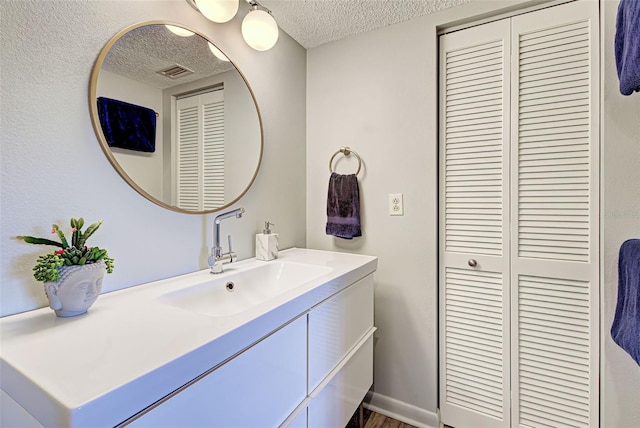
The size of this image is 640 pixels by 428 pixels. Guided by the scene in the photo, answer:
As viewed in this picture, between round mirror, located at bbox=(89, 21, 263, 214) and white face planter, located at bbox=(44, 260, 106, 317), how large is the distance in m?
0.35

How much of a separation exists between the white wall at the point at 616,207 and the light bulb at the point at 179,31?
4.92 feet

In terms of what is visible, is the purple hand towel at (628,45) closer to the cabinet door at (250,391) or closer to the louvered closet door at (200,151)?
the cabinet door at (250,391)

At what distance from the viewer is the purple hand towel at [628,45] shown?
0.71 meters

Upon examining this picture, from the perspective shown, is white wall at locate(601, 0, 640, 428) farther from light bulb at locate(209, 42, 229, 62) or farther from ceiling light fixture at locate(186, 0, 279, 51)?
light bulb at locate(209, 42, 229, 62)

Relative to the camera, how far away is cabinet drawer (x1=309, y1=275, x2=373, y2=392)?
940mm

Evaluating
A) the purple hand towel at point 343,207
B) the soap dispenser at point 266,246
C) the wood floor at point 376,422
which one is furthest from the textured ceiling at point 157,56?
the wood floor at point 376,422

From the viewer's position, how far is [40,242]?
0.69 meters

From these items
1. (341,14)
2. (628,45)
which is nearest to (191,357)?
(628,45)

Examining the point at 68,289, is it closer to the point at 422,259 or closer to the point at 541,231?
the point at 422,259

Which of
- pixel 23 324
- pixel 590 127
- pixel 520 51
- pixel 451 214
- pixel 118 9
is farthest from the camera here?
pixel 451 214

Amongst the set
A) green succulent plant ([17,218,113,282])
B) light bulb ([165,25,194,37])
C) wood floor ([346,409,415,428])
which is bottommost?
wood floor ([346,409,415,428])

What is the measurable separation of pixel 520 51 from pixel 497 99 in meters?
0.22

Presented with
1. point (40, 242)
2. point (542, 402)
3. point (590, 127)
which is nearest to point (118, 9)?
point (40, 242)

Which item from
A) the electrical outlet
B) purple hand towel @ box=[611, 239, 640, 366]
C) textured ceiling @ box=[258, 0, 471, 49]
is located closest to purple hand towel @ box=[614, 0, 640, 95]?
purple hand towel @ box=[611, 239, 640, 366]
